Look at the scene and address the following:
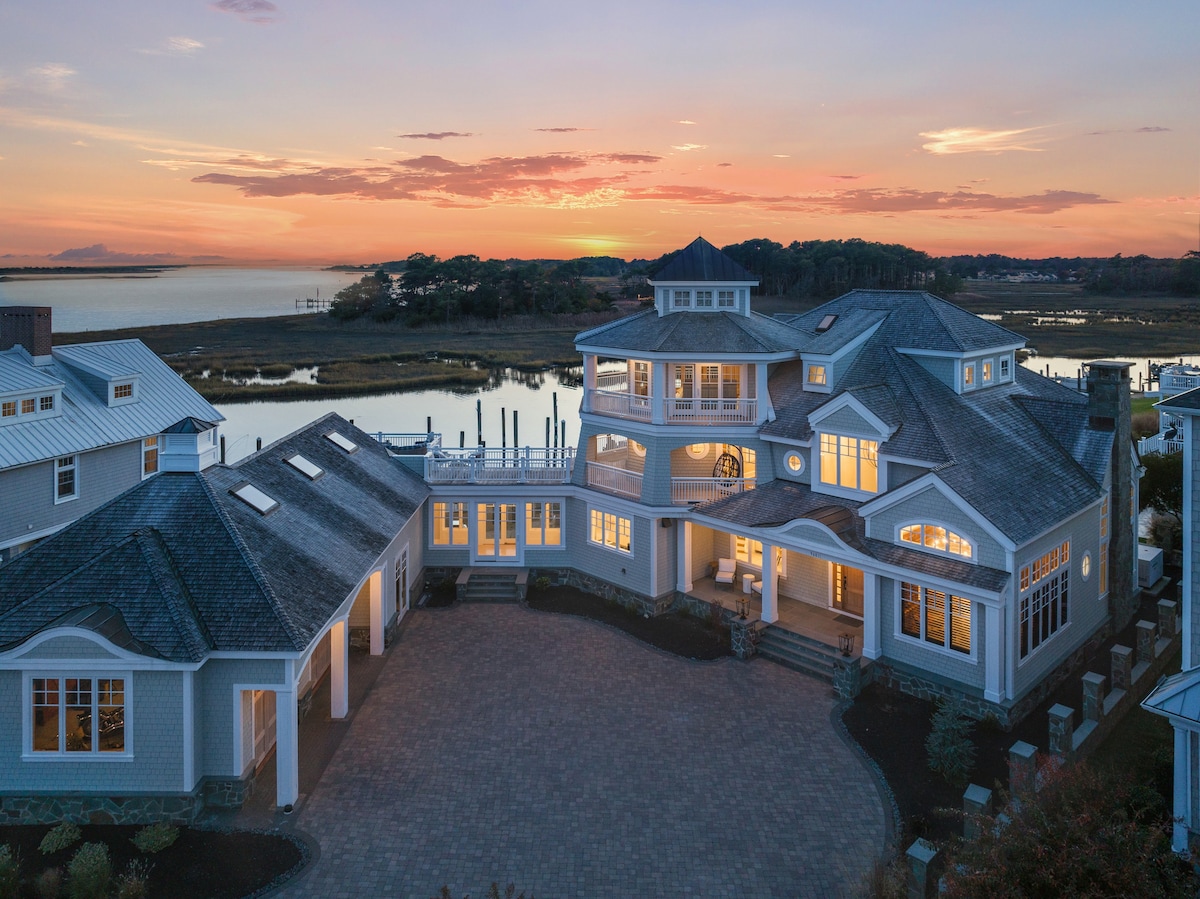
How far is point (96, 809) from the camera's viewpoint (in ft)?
43.0

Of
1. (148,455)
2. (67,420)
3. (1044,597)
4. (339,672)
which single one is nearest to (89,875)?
(339,672)

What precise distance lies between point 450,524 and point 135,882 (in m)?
14.4

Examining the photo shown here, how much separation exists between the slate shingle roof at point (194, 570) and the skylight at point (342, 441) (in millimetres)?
5007

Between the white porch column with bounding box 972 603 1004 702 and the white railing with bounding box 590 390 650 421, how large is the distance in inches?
395

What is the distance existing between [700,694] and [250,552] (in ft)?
30.9

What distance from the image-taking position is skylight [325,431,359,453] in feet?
76.4

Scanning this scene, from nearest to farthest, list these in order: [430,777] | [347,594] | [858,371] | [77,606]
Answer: [77,606] → [430,777] → [347,594] → [858,371]

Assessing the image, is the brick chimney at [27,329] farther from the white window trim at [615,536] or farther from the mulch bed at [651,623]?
the white window trim at [615,536]

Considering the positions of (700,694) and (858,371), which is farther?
(858,371)

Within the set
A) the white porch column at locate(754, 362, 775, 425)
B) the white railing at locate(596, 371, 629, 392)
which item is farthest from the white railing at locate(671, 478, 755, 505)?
the white railing at locate(596, 371, 629, 392)

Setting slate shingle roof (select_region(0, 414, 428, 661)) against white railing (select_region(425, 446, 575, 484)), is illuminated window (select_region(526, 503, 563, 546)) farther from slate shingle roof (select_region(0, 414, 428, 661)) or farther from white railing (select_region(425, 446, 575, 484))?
slate shingle roof (select_region(0, 414, 428, 661))

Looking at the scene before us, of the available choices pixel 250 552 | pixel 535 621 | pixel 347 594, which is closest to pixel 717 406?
pixel 535 621

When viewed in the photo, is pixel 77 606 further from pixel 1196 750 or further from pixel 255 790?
pixel 1196 750

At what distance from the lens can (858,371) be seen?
71.0 feet
